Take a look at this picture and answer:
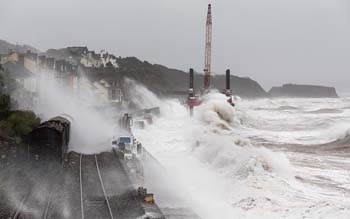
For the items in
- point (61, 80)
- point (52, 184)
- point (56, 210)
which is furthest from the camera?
point (61, 80)

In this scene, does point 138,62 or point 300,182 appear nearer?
point 300,182

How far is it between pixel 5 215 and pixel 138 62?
123045 millimetres

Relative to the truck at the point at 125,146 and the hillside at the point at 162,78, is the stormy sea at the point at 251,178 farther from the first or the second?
the hillside at the point at 162,78

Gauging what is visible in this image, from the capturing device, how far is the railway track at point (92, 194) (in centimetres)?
1479

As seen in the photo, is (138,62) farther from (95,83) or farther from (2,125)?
(2,125)

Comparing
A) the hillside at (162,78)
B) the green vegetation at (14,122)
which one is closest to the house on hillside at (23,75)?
the green vegetation at (14,122)

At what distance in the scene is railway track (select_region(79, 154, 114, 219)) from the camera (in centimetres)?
1479

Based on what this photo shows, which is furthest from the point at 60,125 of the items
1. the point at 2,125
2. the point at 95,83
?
the point at 95,83

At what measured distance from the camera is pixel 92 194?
1706 cm

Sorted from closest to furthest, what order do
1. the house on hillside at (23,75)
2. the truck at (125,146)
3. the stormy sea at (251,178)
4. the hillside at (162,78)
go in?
the stormy sea at (251,178) < the truck at (125,146) < the house on hillside at (23,75) < the hillside at (162,78)

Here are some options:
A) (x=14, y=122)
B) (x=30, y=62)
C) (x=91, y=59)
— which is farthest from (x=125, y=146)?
(x=91, y=59)

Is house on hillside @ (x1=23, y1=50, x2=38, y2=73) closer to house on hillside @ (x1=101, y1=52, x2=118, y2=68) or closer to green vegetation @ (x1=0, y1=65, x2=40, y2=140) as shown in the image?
green vegetation @ (x1=0, y1=65, x2=40, y2=140)

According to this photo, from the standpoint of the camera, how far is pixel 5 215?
45.9ft

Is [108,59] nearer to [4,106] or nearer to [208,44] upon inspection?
[208,44]
